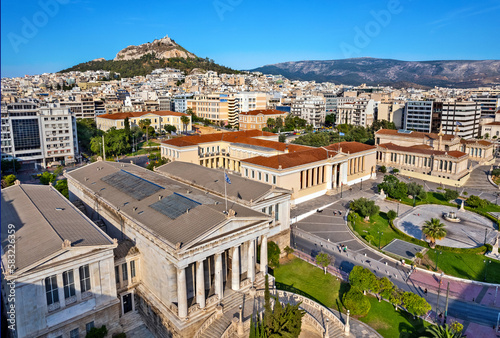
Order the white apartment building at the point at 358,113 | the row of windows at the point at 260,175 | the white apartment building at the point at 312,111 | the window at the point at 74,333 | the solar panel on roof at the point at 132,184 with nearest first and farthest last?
the window at the point at 74,333 < the solar panel on roof at the point at 132,184 < the row of windows at the point at 260,175 < the white apartment building at the point at 358,113 < the white apartment building at the point at 312,111

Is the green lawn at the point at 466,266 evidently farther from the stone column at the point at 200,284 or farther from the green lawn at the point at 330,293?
the stone column at the point at 200,284

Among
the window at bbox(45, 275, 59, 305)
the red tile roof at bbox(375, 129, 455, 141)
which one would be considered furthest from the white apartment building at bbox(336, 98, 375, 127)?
the window at bbox(45, 275, 59, 305)

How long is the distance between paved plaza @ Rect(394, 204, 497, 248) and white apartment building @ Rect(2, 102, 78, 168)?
83.1 meters

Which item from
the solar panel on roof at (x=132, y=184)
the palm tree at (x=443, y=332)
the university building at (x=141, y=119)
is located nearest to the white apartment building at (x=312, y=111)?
the university building at (x=141, y=119)

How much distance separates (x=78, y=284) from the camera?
27938 mm

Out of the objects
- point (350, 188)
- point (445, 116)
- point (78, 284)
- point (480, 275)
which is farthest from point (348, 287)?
point (445, 116)

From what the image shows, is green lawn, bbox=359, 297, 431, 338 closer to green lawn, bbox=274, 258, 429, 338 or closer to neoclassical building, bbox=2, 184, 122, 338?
green lawn, bbox=274, 258, 429, 338

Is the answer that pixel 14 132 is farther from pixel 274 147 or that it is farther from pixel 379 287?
pixel 379 287

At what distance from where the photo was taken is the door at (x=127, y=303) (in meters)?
33.1

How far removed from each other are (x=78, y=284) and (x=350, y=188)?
192 ft

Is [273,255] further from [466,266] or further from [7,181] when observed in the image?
[7,181]

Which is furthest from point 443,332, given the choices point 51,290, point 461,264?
point 51,290

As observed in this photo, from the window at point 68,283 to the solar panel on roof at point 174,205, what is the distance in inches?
368

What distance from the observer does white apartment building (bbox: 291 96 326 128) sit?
521 ft
